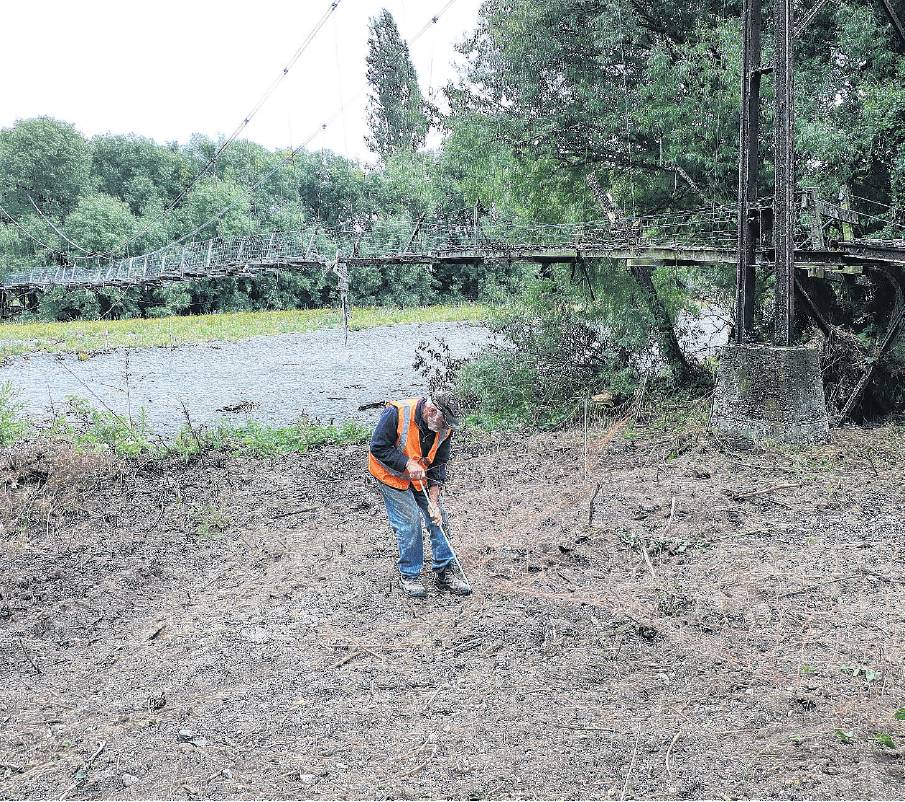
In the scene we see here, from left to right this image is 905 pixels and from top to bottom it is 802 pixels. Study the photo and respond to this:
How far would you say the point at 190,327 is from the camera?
45.0m

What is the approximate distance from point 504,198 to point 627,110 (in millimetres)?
3489

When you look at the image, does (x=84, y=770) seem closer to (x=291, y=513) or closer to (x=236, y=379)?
(x=291, y=513)

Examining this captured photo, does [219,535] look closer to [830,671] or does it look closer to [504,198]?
[830,671]

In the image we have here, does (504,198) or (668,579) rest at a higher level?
(504,198)

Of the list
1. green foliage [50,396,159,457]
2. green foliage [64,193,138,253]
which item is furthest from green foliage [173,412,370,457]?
green foliage [64,193,138,253]

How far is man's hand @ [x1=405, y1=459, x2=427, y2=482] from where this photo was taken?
6.41 metres

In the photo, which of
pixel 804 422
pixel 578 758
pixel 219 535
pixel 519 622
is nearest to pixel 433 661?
pixel 519 622

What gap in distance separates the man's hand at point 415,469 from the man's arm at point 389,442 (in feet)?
0.18

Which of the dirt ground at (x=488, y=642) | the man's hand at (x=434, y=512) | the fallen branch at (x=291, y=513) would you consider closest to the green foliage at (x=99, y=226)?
the dirt ground at (x=488, y=642)

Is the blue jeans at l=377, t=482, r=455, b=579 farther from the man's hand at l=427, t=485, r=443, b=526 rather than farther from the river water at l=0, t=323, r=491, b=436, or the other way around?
the river water at l=0, t=323, r=491, b=436

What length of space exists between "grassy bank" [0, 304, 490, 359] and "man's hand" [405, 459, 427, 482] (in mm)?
25737

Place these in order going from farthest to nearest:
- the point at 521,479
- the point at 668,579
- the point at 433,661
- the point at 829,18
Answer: the point at 829,18 < the point at 521,479 < the point at 668,579 < the point at 433,661

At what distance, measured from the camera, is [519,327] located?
18406mm

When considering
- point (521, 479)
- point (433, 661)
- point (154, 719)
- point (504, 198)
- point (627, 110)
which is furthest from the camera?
point (504, 198)
